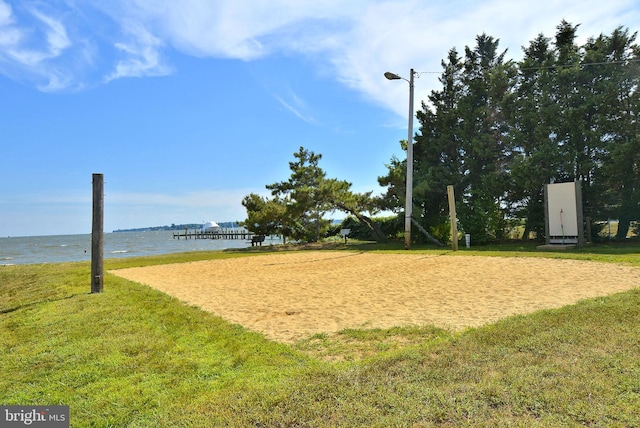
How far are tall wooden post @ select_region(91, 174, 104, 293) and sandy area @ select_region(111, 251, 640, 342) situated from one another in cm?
127

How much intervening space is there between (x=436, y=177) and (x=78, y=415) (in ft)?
65.9

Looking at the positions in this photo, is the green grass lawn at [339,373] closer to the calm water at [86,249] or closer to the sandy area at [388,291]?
the sandy area at [388,291]

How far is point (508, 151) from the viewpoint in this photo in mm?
19953

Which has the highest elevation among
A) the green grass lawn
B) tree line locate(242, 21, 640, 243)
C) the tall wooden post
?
tree line locate(242, 21, 640, 243)

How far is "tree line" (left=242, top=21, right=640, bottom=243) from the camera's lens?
16516 millimetres

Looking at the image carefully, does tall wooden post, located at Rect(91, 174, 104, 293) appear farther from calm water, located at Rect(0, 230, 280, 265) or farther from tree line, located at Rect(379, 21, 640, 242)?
calm water, located at Rect(0, 230, 280, 265)

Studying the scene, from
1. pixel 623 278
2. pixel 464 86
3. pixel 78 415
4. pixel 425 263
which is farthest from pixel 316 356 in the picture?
pixel 464 86

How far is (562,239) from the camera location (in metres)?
15.5

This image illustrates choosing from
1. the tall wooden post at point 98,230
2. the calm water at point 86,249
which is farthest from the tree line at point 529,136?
the calm water at point 86,249

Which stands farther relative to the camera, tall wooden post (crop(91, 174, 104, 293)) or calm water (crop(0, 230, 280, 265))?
calm water (crop(0, 230, 280, 265))

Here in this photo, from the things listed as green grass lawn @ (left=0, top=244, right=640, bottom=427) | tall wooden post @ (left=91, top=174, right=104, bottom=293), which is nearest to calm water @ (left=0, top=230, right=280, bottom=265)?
tall wooden post @ (left=91, top=174, right=104, bottom=293)

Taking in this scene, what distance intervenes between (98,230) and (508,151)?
18570mm

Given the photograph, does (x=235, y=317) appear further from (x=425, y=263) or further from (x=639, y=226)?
(x=639, y=226)

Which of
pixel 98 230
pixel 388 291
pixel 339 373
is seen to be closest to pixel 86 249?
pixel 98 230
